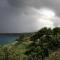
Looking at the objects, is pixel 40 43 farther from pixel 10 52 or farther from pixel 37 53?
pixel 10 52

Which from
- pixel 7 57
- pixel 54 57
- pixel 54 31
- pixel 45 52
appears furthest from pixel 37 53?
pixel 54 31

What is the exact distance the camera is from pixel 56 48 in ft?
86.4

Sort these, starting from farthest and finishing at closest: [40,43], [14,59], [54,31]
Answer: [54,31] → [40,43] → [14,59]

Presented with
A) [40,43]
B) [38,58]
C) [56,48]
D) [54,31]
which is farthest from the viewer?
[54,31]

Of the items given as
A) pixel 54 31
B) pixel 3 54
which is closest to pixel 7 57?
pixel 3 54

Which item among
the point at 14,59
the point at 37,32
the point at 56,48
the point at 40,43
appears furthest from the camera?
the point at 37,32

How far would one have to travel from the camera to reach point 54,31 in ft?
108

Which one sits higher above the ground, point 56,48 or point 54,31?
point 54,31

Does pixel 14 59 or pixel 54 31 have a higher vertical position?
pixel 54 31

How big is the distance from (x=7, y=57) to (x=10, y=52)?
68 cm

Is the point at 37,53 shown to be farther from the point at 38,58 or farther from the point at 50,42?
the point at 50,42

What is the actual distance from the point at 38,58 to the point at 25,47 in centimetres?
660

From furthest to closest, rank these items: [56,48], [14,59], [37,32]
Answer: [37,32]
[56,48]
[14,59]

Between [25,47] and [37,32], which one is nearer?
[25,47]
